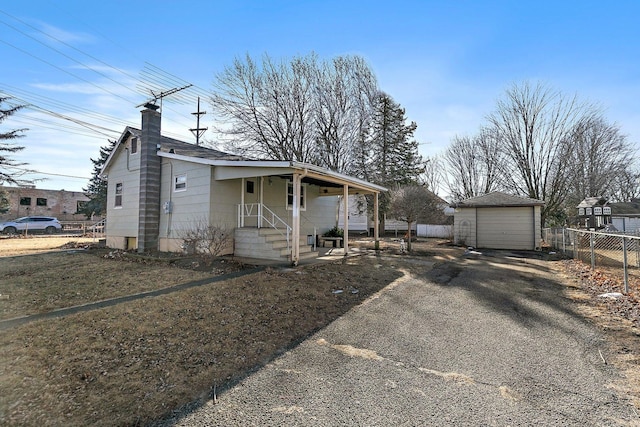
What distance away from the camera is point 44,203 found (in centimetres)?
3738

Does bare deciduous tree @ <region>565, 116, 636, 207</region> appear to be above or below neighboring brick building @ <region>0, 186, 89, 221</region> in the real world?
above

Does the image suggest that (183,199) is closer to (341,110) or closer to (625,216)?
(341,110)

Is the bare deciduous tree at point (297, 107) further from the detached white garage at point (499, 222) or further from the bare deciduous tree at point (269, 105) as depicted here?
the detached white garage at point (499, 222)

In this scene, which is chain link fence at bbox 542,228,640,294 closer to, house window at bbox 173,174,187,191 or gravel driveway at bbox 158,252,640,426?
gravel driveway at bbox 158,252,640,426

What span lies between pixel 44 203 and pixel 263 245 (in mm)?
41496

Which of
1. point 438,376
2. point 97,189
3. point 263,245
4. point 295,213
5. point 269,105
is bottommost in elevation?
point 438,376

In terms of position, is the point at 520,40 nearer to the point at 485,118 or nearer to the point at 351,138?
the point at 351,138

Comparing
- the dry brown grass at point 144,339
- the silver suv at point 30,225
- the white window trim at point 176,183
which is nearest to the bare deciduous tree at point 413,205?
the dry brown grass at point 144,339

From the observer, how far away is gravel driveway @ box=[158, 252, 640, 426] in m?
2.49

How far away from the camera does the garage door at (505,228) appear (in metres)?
16.2

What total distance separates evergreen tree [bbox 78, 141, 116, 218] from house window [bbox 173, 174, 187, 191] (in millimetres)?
26276

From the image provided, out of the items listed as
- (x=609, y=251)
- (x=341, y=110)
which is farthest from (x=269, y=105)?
(x=609, y=251)

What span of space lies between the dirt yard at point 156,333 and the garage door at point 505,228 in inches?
339

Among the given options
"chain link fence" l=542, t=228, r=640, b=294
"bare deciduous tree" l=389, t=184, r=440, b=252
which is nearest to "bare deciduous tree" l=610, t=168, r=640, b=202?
"chain link fence" l=542, t=228, r=640, b=294
